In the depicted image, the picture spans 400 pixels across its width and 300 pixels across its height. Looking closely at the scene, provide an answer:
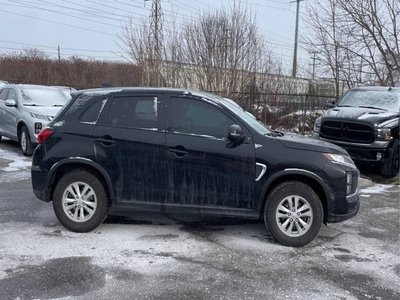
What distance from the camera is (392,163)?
9820 millimetres

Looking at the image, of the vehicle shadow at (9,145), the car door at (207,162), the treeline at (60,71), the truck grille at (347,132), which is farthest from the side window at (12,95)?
the treeline at (60,71)

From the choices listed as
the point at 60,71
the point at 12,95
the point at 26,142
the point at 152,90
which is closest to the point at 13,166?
the point at 26,142

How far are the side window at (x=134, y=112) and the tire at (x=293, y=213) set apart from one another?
1.71 m

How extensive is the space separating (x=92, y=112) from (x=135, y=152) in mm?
777

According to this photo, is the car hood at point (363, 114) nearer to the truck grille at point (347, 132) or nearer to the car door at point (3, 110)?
the truck grille at point (347, 132)

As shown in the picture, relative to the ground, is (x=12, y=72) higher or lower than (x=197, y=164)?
higher

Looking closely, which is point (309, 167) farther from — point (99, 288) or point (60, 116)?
point (60, 116)

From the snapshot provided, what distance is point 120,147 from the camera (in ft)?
17.4

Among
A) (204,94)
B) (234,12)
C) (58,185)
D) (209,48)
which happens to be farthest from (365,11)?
(58,185)

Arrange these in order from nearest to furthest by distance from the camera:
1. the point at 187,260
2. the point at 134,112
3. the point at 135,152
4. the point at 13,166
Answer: the point at 187,260
the point at 135,152
the point at 134,112
the point at 13,166

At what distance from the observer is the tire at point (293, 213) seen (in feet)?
16.8

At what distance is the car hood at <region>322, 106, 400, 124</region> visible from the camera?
31.5 feet

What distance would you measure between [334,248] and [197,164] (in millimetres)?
1904

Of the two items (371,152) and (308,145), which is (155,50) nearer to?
(371,152)
